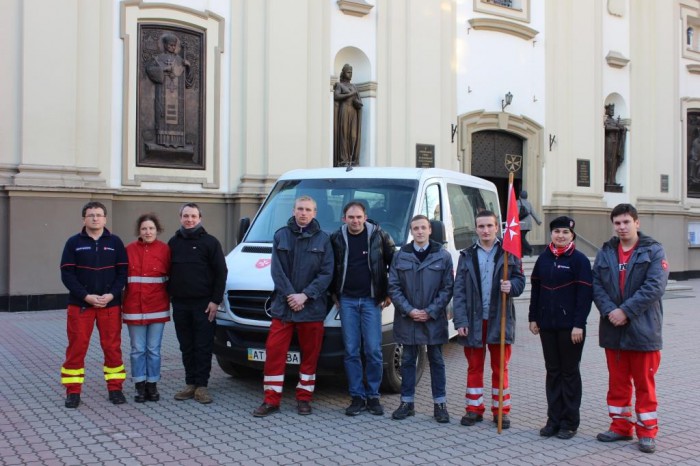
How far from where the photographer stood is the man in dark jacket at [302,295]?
6230 mm

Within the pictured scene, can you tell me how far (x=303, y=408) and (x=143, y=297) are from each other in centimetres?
175

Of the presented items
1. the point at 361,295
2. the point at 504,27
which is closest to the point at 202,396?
the point at 361,295

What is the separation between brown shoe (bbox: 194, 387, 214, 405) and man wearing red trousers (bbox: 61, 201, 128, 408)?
0.74 meters

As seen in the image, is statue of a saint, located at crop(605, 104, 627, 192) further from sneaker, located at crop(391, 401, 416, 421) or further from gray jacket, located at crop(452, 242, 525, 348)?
sneaker, located at crop(391, 401, 416, 421)

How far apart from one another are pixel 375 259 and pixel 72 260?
262 cm

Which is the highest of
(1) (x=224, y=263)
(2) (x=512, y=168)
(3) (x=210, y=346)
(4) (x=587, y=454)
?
(2) (x=512, y=168)

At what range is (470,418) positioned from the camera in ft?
20.0

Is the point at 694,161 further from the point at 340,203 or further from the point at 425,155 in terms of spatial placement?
the point at 340,203

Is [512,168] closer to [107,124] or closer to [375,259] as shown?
[107,124]

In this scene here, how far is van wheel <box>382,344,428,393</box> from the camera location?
6820mm

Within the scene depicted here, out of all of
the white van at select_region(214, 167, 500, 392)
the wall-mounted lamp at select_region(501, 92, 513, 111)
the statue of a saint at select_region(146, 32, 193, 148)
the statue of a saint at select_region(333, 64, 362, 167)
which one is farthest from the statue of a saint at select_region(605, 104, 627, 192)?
the white van at select_region(214, 167, 500, 392)

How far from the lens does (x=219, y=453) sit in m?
5.26

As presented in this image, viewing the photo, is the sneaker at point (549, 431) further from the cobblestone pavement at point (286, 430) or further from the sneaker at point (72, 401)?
the sneaker at point (72, 401)

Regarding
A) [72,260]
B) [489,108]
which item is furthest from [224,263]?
[489,108]
